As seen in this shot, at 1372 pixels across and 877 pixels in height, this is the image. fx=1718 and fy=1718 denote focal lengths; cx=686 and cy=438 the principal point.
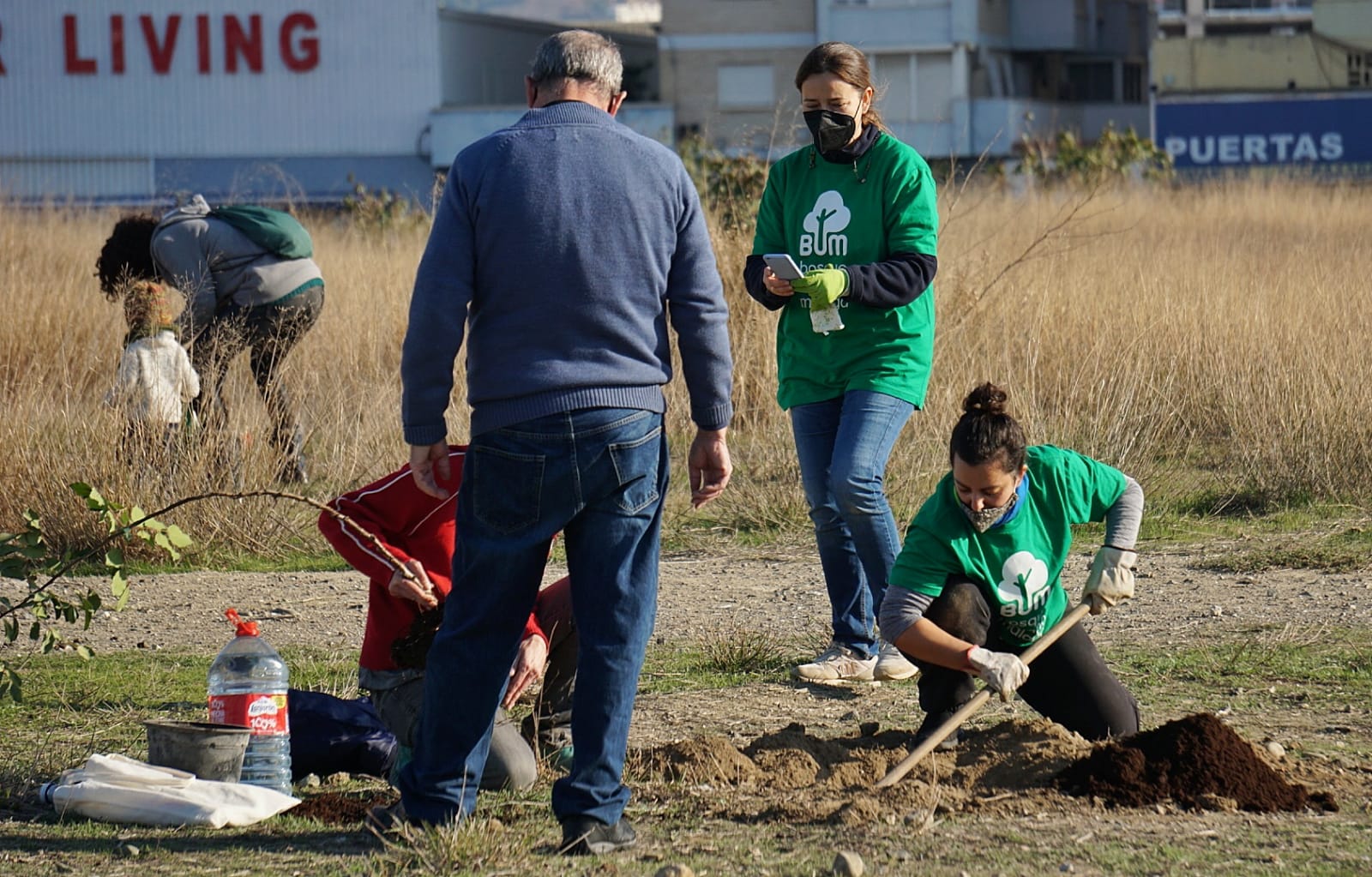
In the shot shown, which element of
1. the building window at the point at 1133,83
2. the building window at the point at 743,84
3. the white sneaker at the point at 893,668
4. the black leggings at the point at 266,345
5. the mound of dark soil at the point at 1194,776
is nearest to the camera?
the mound of dark soil at the point at 1194,776

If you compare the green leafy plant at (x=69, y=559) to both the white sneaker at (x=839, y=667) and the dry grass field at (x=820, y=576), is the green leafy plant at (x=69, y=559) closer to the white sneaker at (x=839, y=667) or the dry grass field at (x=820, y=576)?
the dry grass field at (x=820, y=576)

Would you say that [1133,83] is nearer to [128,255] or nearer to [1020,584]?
[128,255]

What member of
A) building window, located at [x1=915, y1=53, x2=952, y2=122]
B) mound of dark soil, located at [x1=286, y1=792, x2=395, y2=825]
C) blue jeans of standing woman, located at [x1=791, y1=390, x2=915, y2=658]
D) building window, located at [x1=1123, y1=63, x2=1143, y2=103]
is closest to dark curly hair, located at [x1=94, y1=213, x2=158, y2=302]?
blue jeans of standing woman, located at [x1=791, y1=390, x2=915, y2=658]

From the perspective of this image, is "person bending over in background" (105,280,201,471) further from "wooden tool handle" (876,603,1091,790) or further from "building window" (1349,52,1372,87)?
"building window" (1349,52,1372,87)

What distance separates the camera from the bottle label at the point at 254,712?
4324 mm

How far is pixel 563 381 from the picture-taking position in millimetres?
3465

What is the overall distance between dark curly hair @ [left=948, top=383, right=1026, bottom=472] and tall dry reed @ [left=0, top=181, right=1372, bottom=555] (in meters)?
4.07

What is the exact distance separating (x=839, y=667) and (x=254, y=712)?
1.85 metres

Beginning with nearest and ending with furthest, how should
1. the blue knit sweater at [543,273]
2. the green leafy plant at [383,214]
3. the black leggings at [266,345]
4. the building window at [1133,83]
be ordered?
the blue knit sweater at [543,273] < the black leggings at [266,345] < the green leafy plant at [383,214] < the building window at [1133,83]

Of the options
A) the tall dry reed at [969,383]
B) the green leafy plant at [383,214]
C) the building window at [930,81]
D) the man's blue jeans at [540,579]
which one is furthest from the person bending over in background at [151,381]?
the building window at [930,81]

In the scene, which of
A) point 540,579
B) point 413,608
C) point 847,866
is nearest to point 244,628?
point 413,608

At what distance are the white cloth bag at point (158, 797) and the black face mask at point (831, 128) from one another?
2452mm

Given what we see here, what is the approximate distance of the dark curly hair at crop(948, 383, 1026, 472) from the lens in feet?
13.4

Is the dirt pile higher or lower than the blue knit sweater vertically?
lower
